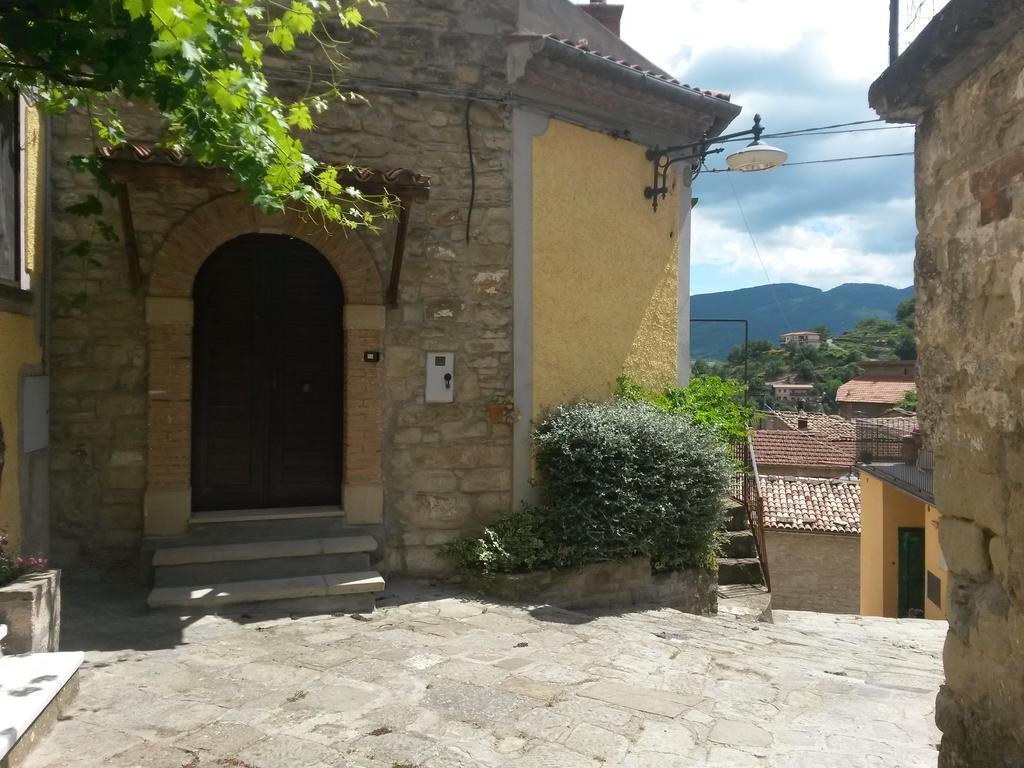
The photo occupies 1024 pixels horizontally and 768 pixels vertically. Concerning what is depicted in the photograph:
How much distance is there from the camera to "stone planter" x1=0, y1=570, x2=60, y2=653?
3555 mm

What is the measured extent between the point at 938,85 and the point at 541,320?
169 inches

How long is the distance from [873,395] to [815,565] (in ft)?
79.2

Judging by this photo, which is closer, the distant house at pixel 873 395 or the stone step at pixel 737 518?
the stone step at pixel 737 518

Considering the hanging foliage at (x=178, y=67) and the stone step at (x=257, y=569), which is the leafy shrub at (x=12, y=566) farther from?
the hanging foliage at (x=178, y=67)

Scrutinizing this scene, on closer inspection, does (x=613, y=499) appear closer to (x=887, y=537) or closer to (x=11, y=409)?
(x=11, y=409)

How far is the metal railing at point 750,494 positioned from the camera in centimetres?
781

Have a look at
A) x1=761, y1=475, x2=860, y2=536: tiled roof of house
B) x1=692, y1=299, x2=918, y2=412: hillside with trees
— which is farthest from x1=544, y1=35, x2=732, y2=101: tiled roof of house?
x1=692, y1=299, x2=918, y2=412: hillside with trees

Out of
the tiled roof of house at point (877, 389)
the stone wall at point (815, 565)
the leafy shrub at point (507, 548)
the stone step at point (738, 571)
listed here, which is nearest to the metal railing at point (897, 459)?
the stone wall at point (815, 565)

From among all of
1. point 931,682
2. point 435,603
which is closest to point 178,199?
point 435,603

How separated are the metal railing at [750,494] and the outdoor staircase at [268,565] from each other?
3810 mm

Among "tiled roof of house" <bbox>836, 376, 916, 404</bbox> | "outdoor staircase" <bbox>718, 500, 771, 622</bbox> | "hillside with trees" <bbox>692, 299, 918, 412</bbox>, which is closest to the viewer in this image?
"outdoor staircase" <bbox>718, 500, 771, 622</bbox>

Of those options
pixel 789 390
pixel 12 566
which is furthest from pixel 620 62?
pixel 789 390

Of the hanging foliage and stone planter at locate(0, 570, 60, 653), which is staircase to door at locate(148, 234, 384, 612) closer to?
stone planter at locate(0, 570, 60, 653)

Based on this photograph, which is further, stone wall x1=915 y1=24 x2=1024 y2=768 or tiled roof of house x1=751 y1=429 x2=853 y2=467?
tiled roof of house x1=751 y1=429 x2=853 y2=467
